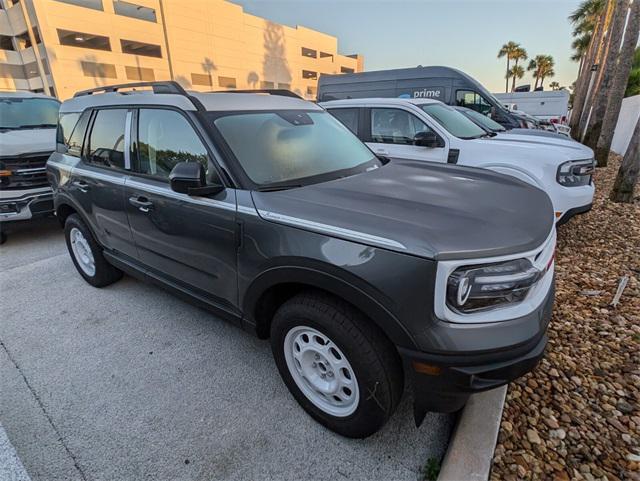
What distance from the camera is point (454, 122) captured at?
17.7 feet

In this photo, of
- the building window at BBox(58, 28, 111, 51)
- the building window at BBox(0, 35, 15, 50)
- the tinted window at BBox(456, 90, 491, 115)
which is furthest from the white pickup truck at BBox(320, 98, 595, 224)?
the building window at BBox(0, 35, 15, 50)

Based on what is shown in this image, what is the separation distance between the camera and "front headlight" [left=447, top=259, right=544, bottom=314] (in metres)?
1.51

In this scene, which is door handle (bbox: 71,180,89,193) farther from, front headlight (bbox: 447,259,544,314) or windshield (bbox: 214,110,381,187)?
front headlight (bbox: 447,259,544,314)

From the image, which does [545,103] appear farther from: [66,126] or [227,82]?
[227,82]

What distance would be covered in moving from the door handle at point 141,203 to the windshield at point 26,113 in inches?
187

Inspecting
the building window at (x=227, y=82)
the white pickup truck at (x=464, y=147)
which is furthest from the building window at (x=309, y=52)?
the white pickup truck at (x=464, y=147)

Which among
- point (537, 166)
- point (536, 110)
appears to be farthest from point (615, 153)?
point (537, 166)

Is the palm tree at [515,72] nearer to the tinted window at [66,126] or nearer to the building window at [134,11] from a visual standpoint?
the building window at [134,11]

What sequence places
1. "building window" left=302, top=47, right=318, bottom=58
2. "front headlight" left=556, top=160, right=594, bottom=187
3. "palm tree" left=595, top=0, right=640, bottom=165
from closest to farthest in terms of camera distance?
1. "front headlight" left=556, top=160, right=594, bottom=187
2. "palm tree" left=595, top=0, right=640, bottom=165
3. "building window" left=302, top=47, right=318, bottom=58

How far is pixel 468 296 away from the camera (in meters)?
1.53

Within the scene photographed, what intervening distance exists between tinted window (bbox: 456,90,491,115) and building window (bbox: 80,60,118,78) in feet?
92.2

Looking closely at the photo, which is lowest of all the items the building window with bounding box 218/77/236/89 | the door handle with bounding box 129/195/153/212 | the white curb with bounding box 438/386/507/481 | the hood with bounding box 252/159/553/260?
the white curb with bounding box 438/386/507/481

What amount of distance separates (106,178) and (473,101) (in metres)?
9.08

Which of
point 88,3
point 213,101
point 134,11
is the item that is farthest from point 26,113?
point 134,11
